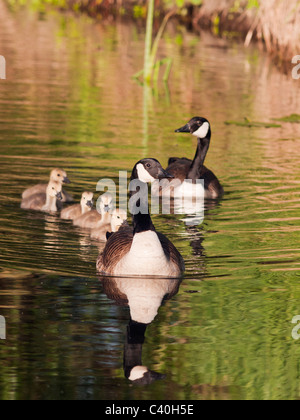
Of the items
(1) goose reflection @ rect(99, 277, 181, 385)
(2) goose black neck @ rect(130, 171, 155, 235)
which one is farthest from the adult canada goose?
(1) goose reflection @ rect(99, 277, 181, 385)

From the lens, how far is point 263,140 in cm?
1794

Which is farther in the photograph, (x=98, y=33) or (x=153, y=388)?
(x=98, y=33)

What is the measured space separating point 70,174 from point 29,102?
6391mm

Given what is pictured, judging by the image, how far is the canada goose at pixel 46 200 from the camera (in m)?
12.7

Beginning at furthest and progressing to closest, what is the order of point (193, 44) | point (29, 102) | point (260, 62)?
point (193, 44), point (260, 62), point (29, 102)

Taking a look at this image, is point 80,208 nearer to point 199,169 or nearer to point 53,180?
point 53,180

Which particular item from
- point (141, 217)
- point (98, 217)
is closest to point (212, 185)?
point (98, 217)

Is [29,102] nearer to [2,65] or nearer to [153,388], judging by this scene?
[2,65]

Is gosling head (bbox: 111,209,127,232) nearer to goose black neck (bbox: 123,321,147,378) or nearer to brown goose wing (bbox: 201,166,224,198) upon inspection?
brown goose wing (bbox: 201,166,224,198)

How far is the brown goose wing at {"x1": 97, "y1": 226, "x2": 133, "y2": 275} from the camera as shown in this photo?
9.80 metres

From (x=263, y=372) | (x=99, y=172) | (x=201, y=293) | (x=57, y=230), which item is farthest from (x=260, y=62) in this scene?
(x=263, y=372)

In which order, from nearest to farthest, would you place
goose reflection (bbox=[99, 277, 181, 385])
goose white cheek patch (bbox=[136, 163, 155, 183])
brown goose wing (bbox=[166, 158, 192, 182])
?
goose reflection (bbox=[99, 277, 181, 385]) → goose white cheek patch (bbox=[136, 163, 155, 183]) → brown goose wing (bbox=[166, 158, 192, 182])

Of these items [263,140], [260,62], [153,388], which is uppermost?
[260,62]

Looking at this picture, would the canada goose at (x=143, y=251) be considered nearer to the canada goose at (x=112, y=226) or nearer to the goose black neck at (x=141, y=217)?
the goose black neck at (x=141, y=217)
